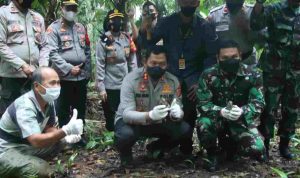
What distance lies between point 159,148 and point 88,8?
274 inches

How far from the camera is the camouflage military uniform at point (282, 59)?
495cm

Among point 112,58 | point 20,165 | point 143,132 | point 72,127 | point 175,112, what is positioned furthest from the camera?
point 112,58

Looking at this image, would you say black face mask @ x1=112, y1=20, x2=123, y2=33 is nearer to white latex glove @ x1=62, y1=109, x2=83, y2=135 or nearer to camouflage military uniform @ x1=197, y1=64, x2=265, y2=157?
camouflage military uniform @ x1=197, y1=64, x2=265, y2=157

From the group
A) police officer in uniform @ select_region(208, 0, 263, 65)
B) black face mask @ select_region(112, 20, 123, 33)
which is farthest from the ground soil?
black face mask @ select_region(112, 20, 123, 33)

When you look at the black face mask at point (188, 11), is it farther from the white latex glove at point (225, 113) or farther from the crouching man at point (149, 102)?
→ the white latex glove at point (225, 113)

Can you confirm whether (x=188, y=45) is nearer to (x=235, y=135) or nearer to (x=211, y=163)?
(x=235, y=135)

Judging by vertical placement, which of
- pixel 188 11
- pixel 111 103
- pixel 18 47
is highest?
pixel 188 11

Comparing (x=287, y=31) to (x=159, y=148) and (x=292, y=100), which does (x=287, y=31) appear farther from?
(x=159, y=148)

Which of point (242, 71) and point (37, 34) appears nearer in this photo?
point (242, 71)

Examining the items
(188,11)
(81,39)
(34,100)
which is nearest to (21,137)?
(34,100)

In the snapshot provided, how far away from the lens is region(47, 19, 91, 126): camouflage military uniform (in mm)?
5730

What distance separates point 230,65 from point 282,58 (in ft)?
2.54

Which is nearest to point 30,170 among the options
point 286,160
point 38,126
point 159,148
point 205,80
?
point 38,126

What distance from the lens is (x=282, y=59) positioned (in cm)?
499
